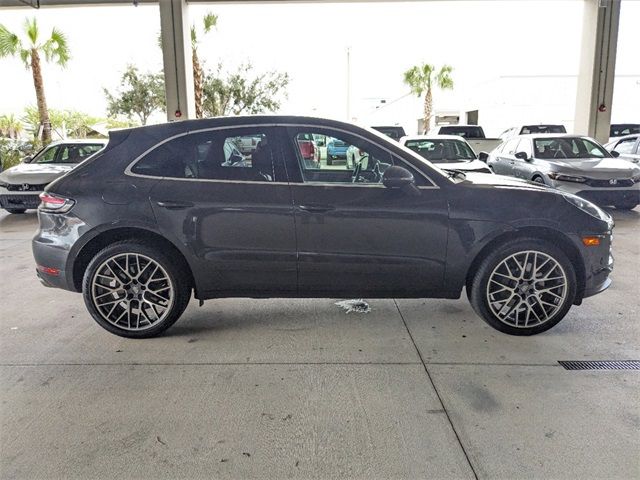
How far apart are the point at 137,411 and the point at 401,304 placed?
8.93 ft

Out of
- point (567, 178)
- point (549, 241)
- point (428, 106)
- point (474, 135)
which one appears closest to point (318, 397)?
point (549, 241)

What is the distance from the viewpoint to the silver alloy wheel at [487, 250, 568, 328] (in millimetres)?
4031

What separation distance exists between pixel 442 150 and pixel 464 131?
28.6 ft

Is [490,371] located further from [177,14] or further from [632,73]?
[632,73]

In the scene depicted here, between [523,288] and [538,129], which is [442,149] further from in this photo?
[538,129]

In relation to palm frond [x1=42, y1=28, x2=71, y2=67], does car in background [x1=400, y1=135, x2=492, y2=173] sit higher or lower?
lower

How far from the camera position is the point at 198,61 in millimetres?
19875

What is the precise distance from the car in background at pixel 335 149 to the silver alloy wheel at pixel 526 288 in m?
1.55

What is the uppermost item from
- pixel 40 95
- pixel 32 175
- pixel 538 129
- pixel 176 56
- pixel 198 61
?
pixel 198 61

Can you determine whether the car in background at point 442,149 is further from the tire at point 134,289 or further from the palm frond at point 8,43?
the palm frond at point 8,43

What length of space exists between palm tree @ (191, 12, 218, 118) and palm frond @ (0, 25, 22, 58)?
5.76m

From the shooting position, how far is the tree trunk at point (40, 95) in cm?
1761

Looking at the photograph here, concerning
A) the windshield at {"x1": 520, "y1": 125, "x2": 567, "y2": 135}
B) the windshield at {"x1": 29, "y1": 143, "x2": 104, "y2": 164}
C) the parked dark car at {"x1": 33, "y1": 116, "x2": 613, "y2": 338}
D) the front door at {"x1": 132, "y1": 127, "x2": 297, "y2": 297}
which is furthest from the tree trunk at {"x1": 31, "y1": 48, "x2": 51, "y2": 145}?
the front door at {"x1": 132, "y1": 127, "x2": 297, "y2": 297}

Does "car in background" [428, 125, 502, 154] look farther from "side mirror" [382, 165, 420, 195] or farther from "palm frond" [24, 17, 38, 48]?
"side mirror" [382, 165, 420, 195]
